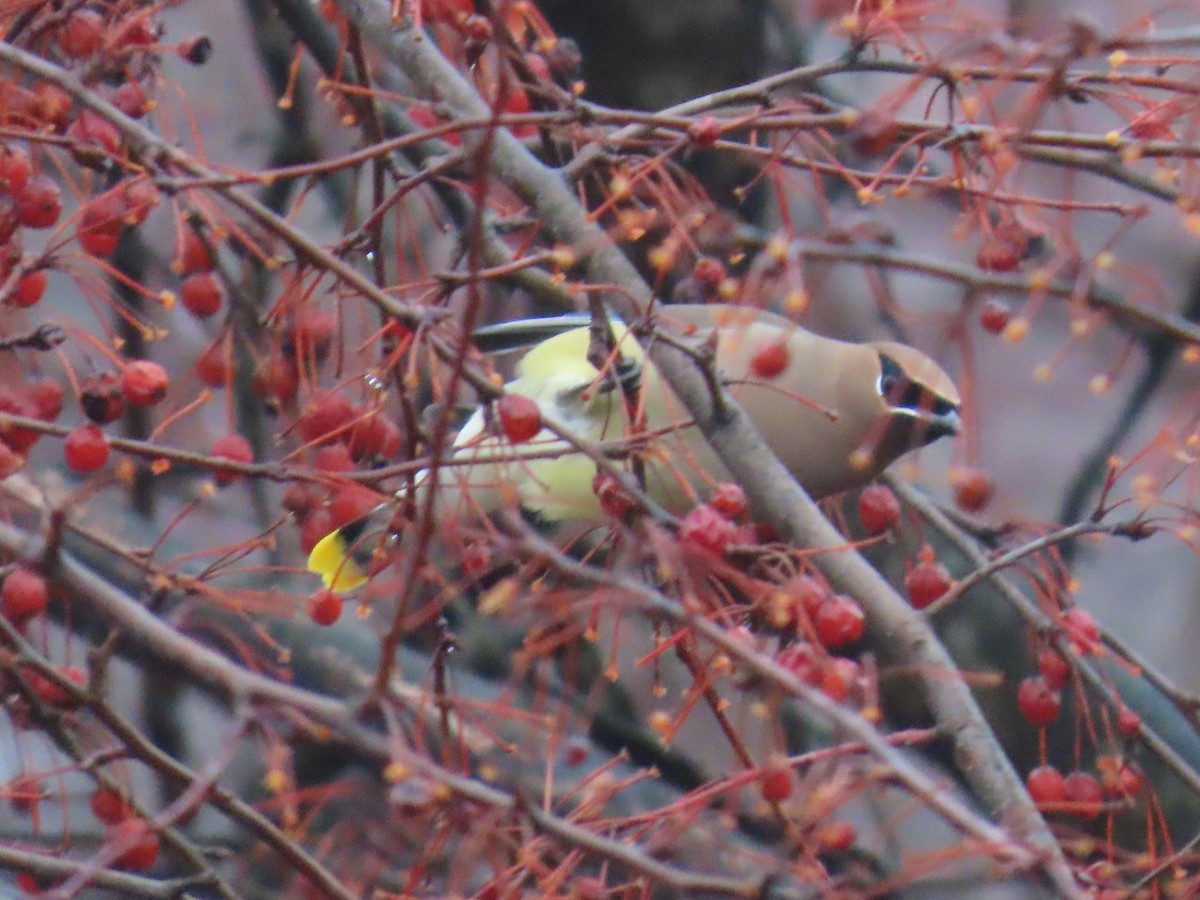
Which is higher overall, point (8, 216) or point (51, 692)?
point (8, 216)

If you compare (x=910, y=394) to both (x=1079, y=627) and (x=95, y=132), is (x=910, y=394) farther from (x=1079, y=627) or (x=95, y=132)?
(x=95, y=132)

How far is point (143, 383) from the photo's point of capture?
68.7 inches

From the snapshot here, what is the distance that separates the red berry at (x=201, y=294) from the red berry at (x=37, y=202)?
227 mm

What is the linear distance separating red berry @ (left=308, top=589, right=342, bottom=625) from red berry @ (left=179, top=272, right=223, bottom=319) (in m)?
0.40

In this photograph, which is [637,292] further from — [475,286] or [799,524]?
[475,286]

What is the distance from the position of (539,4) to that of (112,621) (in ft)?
9.19

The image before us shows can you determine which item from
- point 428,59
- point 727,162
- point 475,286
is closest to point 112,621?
point 475,286

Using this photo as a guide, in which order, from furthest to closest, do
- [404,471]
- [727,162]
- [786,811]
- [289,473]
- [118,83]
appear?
1. [727,162]
2. [118,83]
3. [289,473]
4. [404,471]
5. [786,811]

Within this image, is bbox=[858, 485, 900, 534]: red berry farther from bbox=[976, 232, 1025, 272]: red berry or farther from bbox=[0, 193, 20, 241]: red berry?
bbox=[0, 193, 20, 241]: red berry

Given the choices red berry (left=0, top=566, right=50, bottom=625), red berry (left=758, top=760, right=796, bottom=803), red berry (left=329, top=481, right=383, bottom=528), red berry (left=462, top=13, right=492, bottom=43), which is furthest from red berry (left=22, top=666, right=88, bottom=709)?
red berry (left=462, top=13, right=492, bottom=43)

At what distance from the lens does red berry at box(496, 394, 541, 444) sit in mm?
1604

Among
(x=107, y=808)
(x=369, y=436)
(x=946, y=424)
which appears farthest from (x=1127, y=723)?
(x=107, y=808)

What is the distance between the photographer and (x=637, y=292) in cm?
174

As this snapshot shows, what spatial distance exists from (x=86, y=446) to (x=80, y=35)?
55 cm
